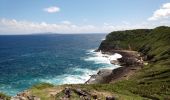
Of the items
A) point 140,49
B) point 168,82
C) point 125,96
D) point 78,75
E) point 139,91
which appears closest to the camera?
point 125,96

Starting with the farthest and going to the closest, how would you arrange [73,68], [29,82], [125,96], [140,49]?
[140,49]
[73,68]
[29,82]
[125,96]

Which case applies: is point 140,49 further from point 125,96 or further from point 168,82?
point 125,96

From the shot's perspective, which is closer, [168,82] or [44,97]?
[44,97]

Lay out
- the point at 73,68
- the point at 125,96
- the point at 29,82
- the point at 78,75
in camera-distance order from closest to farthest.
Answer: the point at 125,96, the point at 29,82, the point at 78,75, the point at 73,68

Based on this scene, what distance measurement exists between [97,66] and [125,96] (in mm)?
81202

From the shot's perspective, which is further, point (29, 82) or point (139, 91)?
point (29, 82)

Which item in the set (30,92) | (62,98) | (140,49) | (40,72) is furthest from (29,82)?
(140,49)

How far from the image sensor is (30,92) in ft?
211

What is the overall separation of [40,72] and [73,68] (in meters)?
18.7

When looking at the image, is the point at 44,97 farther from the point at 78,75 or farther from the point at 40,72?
the point at 40,72

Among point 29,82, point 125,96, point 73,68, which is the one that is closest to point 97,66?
point 73,68

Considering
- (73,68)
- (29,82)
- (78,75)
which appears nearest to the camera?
(29,82)

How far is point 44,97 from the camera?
61031 millimetres

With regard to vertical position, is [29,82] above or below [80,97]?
below
